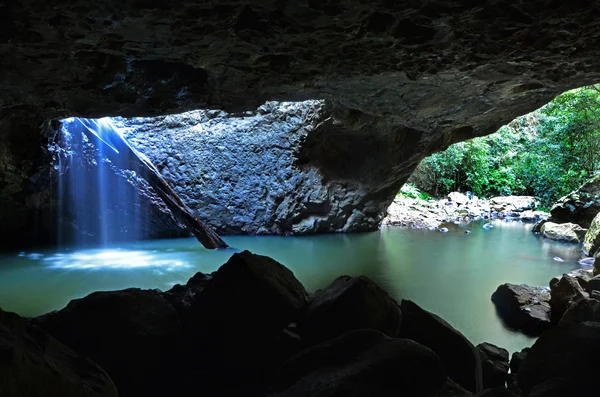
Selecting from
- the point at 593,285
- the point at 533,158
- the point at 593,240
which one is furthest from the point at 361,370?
the point at 533,158

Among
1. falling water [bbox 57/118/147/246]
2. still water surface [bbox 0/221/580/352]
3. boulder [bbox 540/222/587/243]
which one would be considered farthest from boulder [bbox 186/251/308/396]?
boulder [bbox 540/222/587/243]

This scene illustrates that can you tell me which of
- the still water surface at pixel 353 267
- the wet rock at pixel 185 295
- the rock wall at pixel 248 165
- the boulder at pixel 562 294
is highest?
the rock wall at pixel 248 165

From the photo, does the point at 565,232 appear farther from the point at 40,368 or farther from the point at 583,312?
the point at 40,368

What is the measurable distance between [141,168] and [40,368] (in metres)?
6.69

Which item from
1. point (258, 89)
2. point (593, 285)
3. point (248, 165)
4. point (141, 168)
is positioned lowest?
point (593, 285)

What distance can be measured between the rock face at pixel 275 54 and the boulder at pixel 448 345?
1697mm

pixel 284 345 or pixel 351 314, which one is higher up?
pixel 351 314

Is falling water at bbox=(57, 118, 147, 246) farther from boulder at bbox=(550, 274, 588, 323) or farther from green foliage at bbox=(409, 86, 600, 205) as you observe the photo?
green foliage at bbox=(409, 86, 600, 205)

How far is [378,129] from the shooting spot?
8.27m

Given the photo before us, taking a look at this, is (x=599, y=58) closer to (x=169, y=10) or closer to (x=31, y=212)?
(x=169, y=10)

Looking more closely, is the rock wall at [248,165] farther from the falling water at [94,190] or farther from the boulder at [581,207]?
the boulder at [581,207]

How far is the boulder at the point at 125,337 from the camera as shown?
7.55 feet

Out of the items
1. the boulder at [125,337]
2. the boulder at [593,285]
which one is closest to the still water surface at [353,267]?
the boulder at [593,285]

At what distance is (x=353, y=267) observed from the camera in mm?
6098
